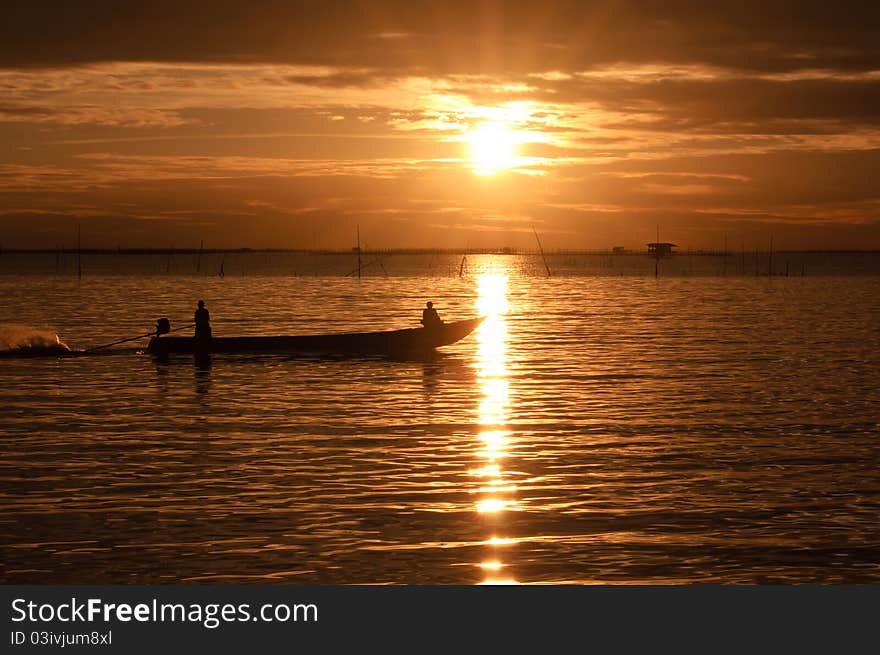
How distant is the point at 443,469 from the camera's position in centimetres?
1906

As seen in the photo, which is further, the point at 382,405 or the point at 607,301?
the point at 607,301

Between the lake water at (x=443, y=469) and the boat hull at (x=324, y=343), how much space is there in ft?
1.82

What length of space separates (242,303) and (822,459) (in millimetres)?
73631

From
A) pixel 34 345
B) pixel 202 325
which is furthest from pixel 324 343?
pixel 34 345

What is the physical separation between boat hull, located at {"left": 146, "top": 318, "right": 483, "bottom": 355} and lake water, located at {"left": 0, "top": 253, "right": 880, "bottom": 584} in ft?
1.82

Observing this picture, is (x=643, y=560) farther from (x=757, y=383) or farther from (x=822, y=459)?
(x=757, y=383)

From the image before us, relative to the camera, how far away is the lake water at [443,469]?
13.4 meters

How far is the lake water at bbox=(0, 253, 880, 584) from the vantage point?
44.1ft

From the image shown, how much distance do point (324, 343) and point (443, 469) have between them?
69.9 feet

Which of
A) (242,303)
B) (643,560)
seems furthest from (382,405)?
(242,303)

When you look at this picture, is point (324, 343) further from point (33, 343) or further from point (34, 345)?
point (33, 343)

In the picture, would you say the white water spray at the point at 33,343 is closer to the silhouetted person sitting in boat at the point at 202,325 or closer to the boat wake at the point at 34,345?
the boat wake at the point at 34,345

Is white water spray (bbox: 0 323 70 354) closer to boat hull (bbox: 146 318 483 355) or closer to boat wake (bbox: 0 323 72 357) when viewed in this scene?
boat wake (bbox: 0 323 72 357)

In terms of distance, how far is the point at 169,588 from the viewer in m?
11.7
